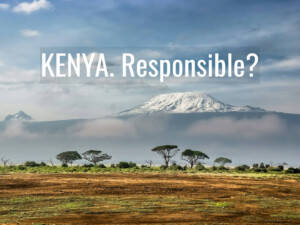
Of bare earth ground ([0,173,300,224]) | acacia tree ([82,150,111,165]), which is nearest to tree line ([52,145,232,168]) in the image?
acacia tree ([82,150,111,165])

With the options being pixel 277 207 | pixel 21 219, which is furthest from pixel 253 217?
pixel 21 219

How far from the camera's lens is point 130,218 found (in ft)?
67.6

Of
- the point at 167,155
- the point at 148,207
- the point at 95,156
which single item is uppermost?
the point at 167,155

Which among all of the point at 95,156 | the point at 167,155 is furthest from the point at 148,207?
the point at 95,156

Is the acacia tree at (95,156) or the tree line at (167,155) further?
the acacia tree at (95,156)

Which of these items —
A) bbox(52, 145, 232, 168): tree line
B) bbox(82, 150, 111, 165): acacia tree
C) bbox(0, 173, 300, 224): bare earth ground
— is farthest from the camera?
bbox(82, 150, 111, 165): acacia tree

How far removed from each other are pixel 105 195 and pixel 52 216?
942 centimetres

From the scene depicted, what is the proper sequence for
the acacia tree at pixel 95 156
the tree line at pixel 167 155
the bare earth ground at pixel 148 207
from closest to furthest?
the bare earth ground at pixel 148 207
the tree line at pixel 167 155
the acacia tree at pixel 95 156

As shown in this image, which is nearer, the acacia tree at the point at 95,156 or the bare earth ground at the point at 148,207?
the bare earth ground at the point at 148,207

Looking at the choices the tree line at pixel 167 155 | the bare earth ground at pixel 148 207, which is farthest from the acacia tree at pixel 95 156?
the bare earth ground at pixel 148 207

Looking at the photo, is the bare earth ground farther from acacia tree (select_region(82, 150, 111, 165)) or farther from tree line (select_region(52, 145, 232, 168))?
acacia tree (select_region(82, 150, 111, 165))

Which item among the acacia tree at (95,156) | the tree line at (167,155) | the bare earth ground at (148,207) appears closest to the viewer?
the bare earth ground at (148,207)

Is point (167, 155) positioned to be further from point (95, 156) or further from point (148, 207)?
point (148, 207)

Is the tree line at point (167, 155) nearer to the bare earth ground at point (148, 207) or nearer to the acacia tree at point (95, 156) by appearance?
the acacia tree at point (95, 156)
